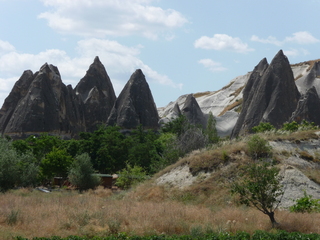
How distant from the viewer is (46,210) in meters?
15.4

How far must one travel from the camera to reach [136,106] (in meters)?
70.1

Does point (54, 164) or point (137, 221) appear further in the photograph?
point (54, 164)

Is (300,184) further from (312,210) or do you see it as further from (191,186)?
(191,186)

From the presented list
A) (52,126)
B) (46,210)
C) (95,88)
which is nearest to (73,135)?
(52,126)

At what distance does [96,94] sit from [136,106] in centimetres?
1296

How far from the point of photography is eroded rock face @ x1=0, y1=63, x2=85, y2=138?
64.5m

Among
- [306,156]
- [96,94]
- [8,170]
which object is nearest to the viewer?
[306,156]

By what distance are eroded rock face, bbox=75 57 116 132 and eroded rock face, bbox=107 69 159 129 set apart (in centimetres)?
901

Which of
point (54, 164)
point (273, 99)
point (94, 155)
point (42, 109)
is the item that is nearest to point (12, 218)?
point (54, 164)

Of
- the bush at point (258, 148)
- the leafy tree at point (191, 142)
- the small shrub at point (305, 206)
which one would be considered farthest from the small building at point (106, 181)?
the small shrub at point (305, 206)

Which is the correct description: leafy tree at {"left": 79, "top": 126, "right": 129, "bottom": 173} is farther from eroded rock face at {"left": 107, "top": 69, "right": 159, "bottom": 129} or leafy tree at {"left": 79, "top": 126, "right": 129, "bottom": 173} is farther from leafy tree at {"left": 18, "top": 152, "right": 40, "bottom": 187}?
eroded rock face at {"left": 107, "top": 69, "right": 159, "bottom": 129}

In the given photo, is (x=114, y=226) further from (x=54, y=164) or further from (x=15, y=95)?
(x=15, y=95)

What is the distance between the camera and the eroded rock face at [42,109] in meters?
64.5

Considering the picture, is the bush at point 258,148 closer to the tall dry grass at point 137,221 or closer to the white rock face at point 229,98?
the tall dry grass at point 137,221
